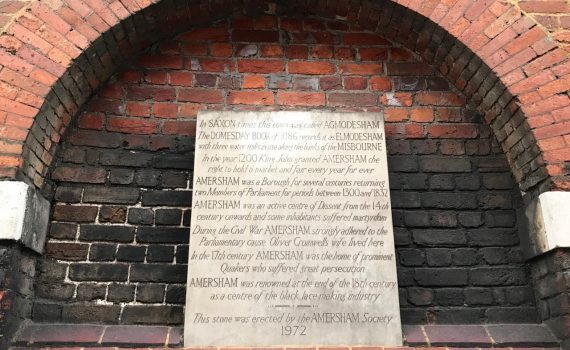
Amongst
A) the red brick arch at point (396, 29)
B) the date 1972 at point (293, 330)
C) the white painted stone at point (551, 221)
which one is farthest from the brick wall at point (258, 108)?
the date 1972 at point (293, 330)

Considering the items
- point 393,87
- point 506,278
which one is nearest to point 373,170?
point 393,87

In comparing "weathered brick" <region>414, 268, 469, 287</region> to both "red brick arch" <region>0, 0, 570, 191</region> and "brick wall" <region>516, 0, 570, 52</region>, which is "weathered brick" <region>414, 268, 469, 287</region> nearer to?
"red brick arch" <region>0, 0, 570, 191</region>

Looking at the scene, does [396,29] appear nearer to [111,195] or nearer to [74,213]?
[111,195]

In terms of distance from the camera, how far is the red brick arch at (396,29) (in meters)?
2.85

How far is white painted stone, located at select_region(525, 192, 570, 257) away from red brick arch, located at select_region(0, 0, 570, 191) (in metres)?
0.08

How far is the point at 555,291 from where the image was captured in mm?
2770

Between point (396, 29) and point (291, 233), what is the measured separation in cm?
164

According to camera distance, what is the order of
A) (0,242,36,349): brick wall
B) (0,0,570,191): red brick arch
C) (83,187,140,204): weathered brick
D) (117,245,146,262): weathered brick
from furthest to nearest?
(83,187,140,204): weathered brick, (117,245,146,262): weathered brick, (0,0,570,191): red brick arch, (0,242,36,349): brick wall

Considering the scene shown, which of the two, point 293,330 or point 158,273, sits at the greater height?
point 158,273

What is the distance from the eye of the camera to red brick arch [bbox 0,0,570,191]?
285cm

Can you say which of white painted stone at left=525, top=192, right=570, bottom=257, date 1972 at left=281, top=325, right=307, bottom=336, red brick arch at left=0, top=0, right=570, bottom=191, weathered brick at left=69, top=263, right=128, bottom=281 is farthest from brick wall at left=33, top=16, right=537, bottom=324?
date 1972 at left=281, top=325, right=307, bottom=336

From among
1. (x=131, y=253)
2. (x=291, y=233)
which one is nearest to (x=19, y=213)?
(x=131, y=253)

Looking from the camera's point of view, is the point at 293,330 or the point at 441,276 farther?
the point at 441,276

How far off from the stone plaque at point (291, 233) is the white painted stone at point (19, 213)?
86cm
